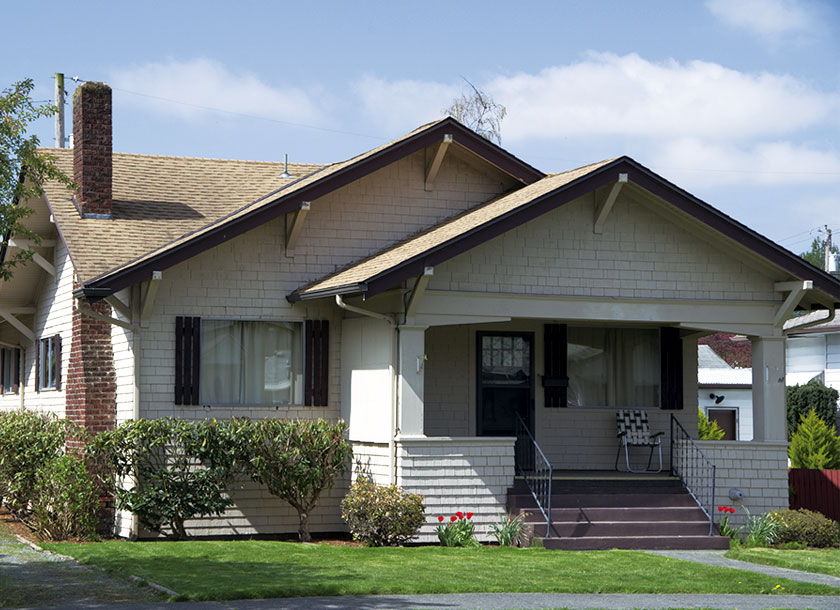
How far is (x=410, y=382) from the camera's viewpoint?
50.1 feet

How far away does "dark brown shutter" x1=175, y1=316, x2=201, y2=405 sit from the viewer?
15977mm

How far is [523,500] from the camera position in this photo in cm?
1550

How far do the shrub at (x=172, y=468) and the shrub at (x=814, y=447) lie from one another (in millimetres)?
15033

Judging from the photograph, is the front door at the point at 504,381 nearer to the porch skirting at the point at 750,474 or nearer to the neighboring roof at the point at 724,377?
the porch skirting at the point at 750,474

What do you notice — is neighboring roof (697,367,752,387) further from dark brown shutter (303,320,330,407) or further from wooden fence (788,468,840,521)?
dark brown shutter (303,320,330,407)

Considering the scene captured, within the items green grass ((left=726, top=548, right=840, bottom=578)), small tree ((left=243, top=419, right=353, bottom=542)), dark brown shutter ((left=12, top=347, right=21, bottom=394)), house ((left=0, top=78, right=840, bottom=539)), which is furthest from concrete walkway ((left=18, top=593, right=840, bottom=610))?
dark brown shutter ((left=12, top=347, right=21, bottom=394))

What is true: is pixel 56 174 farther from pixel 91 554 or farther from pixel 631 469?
pixel 631 469

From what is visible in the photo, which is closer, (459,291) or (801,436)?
(459,291)

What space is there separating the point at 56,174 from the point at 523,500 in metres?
7.20

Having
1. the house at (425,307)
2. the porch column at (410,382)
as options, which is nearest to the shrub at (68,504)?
the house at (425,307)

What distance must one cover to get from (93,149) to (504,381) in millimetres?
7065

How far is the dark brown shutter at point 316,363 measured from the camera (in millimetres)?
16688

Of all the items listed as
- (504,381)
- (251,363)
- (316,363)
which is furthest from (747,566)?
(251,363)

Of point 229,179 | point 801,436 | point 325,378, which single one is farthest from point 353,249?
point 801,436
